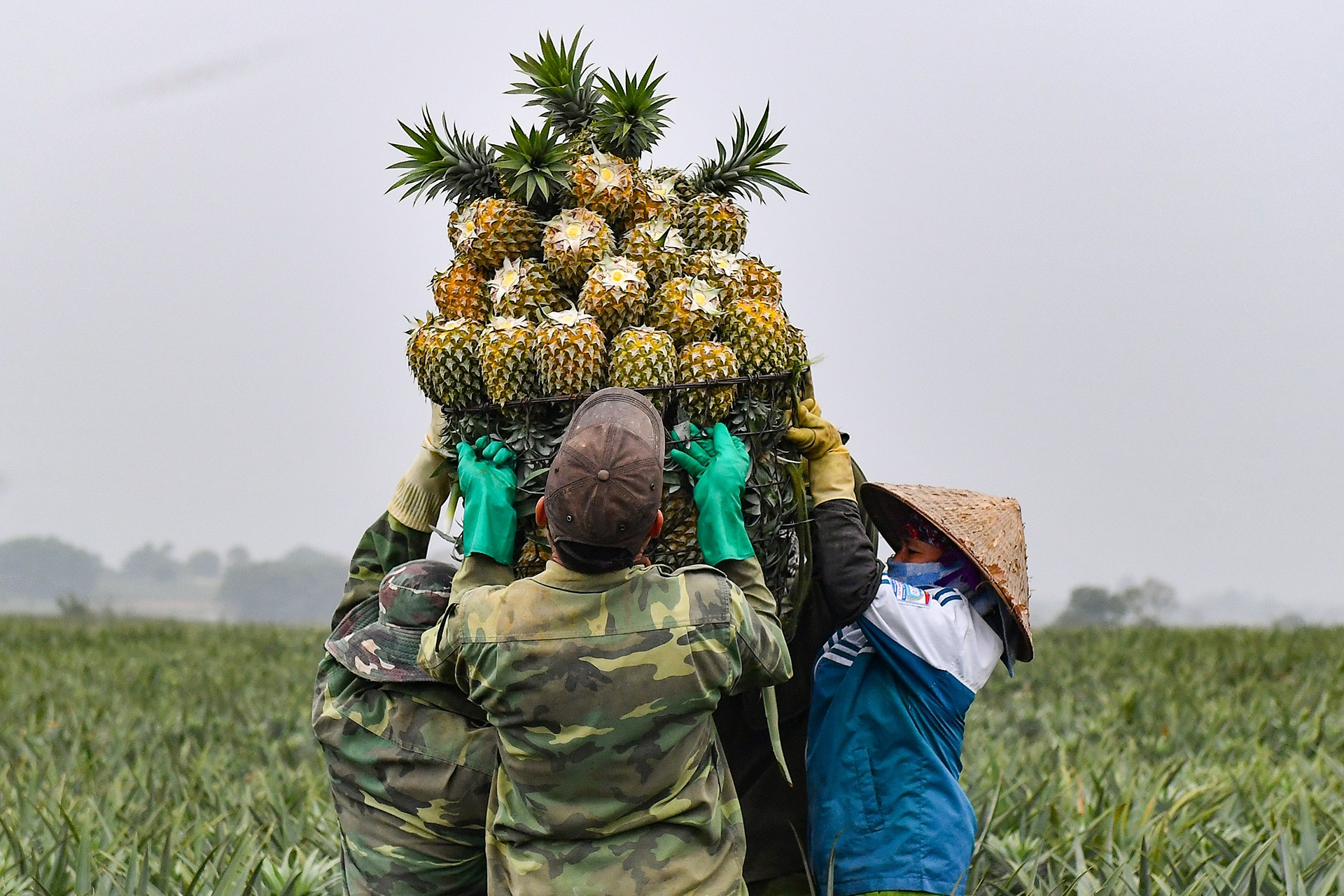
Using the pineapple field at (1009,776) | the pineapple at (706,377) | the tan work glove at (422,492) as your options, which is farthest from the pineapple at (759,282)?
the pineapple field at (1009,776)

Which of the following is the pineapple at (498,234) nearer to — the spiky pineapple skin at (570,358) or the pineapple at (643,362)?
the spiky pineapple skin at (570,358)

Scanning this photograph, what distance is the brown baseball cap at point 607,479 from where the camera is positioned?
2.29m

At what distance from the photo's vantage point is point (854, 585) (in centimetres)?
284

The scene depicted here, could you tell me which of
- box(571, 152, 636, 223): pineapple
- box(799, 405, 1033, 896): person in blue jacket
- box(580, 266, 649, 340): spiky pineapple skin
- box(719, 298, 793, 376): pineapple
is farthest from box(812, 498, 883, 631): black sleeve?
box(571, 152, 636, 223): pineapple

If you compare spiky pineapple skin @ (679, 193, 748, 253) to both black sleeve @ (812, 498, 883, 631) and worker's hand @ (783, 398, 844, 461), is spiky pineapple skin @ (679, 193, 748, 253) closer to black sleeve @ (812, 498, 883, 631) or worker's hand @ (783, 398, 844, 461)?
worker's hand @ (783, 398, 844, 461)

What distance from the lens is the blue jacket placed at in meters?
2.97

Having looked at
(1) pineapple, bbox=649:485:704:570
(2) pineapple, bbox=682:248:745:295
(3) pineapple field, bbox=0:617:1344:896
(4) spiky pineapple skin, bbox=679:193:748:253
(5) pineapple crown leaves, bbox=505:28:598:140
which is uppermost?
(5) pineapple crown leaves, bbox=505:28:598:140

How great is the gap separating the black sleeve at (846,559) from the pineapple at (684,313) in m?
0.61

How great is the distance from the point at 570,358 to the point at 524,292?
28 centimetres

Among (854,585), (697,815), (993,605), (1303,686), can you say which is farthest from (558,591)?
(1303,686)

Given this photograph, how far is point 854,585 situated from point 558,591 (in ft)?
2.81

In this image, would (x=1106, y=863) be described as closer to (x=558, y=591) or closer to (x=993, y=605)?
(x=993, y=605)

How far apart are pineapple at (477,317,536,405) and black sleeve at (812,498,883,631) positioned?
0.86m

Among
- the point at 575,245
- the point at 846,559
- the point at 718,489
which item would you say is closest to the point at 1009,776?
the point at 846,559
